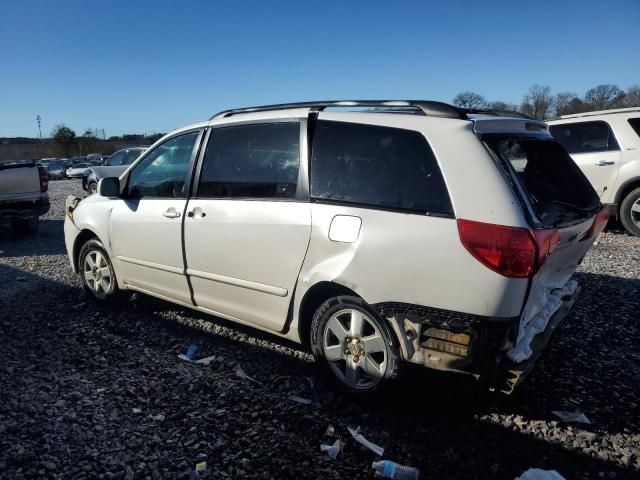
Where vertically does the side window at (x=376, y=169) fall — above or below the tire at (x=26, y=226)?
above

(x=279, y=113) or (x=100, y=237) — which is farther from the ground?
(x=279, y=113)

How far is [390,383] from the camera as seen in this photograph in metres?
2.91

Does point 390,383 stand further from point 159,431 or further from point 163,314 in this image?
point 163,314

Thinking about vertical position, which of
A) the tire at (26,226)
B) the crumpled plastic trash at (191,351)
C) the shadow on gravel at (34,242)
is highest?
the tire at (26,226)

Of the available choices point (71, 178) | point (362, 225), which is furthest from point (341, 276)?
point (71, 178)

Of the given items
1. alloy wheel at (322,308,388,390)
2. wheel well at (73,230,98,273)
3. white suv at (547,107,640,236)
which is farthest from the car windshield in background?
white suv at (547,107,640,236)

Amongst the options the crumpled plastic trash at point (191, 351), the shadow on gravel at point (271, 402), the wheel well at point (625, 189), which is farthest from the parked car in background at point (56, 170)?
the crumpled plastic trash at point (191, 351)

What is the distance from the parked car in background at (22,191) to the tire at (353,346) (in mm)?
8291

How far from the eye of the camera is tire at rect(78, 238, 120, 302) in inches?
192

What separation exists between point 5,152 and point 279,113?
80564mm

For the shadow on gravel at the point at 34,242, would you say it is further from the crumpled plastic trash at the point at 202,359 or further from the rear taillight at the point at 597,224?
the rear taillight at the point at 597,224

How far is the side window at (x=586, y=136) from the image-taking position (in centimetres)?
814

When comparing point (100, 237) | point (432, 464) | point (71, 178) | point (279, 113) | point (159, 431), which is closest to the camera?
point (432, 464)

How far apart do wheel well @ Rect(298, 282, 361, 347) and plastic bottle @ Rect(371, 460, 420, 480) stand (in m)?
0.96
